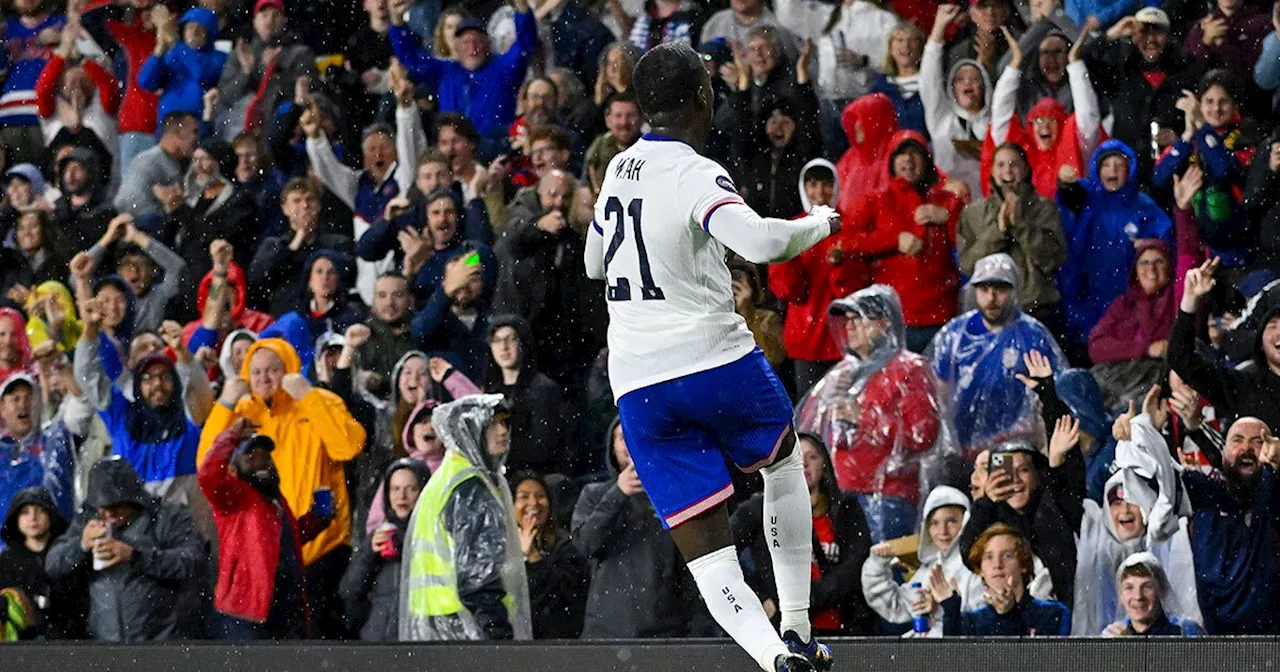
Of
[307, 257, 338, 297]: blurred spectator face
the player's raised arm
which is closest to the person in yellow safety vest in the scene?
[307, 257, 338, 297]: blurred spectator face

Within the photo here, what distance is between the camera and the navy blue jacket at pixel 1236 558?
7422 mm

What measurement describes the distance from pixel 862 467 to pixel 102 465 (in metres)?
3.66

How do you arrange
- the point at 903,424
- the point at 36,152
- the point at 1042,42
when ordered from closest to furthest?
the point at 903,424, the point at 1042,42, the point at 36,152

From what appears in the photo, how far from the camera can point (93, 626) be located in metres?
9.30

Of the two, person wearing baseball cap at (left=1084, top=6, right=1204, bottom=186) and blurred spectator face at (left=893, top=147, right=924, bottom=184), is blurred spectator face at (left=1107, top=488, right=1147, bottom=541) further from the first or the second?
blurred spectator face at (left=893, top=147, right=924, bottom=184)

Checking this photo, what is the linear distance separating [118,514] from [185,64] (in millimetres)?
3113

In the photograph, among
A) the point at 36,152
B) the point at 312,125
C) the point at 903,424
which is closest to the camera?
the point at 903,424

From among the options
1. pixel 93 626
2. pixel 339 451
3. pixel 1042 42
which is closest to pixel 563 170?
pixel 339 451

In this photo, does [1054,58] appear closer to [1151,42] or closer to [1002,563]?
[1151,42]

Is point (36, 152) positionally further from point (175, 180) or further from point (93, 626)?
point (93, 626)

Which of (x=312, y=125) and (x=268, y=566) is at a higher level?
(x=312, y=125)

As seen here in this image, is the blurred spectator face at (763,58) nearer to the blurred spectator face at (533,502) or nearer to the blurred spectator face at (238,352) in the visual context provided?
the blurred spectator face at (533,502)

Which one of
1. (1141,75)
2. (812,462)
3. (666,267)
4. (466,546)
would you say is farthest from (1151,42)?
(666,267)

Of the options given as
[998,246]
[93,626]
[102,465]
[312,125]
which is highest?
[312,125]
